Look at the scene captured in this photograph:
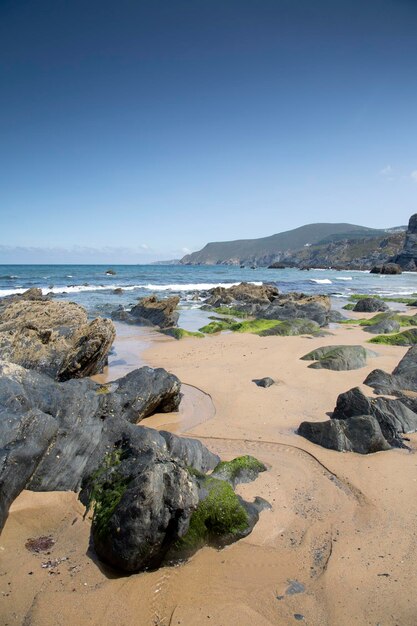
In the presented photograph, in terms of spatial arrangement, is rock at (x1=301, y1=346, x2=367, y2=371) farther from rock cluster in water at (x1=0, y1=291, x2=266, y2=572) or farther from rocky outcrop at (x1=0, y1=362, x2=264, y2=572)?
rocky outcrop at (x1=0, y1=362, x2=264, y2=572)

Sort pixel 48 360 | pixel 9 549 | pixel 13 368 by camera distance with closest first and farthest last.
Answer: pixel 9 549, pixel 13 368, pixel 48 360

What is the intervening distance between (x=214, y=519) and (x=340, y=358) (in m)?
7.34

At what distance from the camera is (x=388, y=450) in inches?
236

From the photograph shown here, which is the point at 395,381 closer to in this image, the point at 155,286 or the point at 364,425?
the point at 364,425

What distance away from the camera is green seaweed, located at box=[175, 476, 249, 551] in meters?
3.81

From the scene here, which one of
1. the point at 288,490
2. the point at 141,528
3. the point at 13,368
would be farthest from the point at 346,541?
the point at 13,368

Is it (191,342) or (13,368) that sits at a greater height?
(13,368)

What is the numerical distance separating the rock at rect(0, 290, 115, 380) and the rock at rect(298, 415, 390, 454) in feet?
18.5

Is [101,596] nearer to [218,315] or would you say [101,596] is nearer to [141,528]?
[141,528]

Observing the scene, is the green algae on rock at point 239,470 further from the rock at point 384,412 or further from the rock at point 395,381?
the rock at point 395,381

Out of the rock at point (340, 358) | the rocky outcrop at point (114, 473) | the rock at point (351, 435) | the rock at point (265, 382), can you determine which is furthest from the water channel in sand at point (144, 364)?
the rock at point (340, 358)

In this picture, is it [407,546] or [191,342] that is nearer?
[407,546]

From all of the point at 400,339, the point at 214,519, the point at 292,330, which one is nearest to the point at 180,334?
the point at 292,330

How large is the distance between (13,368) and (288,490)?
390cm
